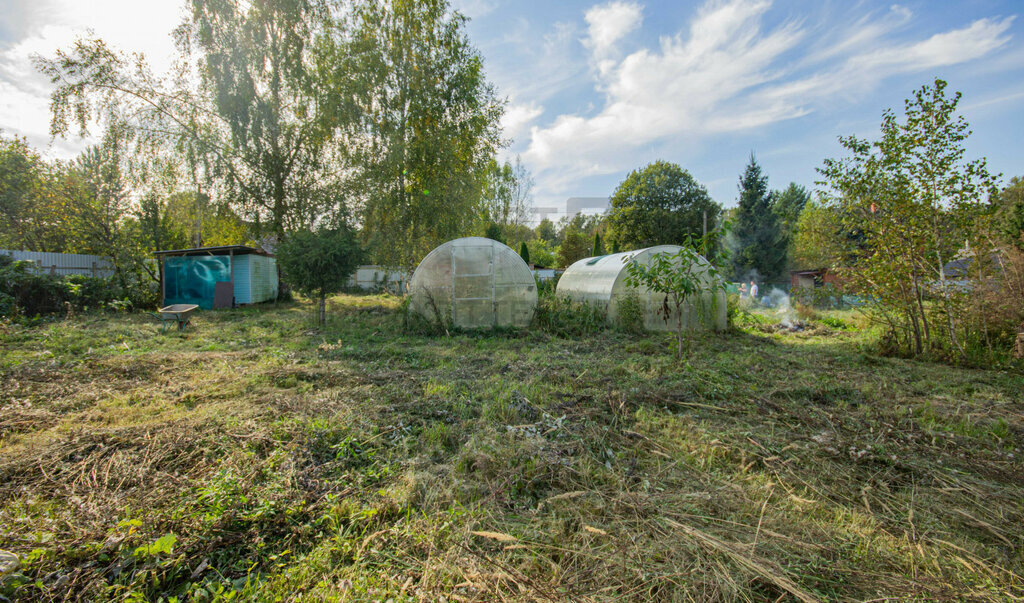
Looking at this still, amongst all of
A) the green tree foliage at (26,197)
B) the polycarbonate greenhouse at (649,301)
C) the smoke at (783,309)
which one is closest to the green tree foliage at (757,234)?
the smoke at (783,309)

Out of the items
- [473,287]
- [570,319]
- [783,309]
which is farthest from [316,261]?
[783,309]

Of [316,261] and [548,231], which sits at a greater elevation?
[548,231]

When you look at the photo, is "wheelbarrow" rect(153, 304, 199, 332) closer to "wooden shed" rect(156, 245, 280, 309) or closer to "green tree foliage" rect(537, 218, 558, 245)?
"wooden shed" rect(156, 245, 280, 309)

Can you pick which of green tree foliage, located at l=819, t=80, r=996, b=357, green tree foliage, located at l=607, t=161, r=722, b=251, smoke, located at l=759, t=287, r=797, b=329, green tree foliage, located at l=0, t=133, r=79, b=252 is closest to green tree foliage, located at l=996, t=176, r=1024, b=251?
green tree foliage, located at l=819, t=80, r=996, b=357

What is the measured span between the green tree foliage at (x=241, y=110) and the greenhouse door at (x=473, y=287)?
8.08m

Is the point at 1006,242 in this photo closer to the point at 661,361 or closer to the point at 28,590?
the point at 661,361

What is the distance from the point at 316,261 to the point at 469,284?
426cm

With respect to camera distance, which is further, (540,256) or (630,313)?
(540,256)

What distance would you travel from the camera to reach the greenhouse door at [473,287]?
1072 centimetres

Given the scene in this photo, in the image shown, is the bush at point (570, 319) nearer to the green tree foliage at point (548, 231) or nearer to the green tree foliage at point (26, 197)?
the green tree foliage at point (26, 197)

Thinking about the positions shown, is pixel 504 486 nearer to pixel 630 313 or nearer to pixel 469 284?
pixel 469 284

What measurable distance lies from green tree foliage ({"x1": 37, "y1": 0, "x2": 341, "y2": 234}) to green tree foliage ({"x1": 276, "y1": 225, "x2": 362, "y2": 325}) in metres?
5.16

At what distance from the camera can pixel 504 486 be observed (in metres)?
2.87

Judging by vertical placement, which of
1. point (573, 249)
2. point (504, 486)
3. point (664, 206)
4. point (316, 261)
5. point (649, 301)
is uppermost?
point (664, 206)
